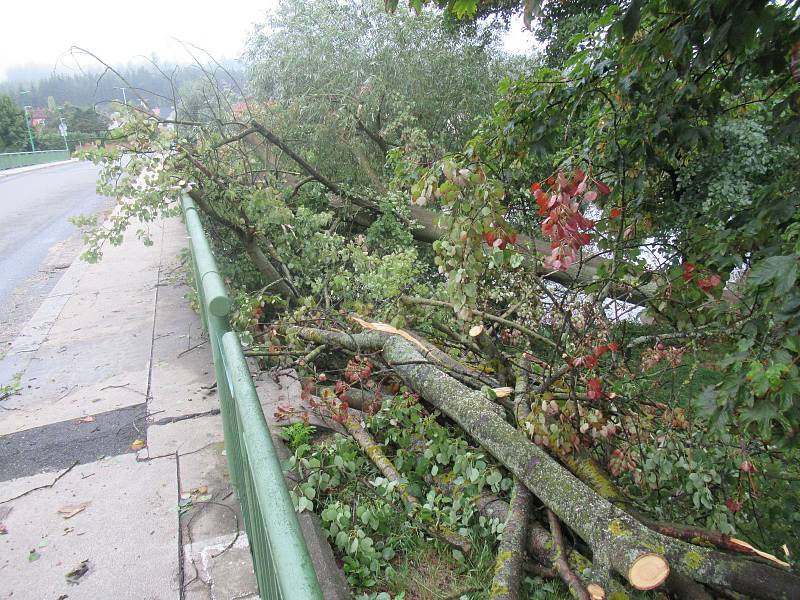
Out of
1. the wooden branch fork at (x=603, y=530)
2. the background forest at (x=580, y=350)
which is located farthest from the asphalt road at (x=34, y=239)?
the wooden branch fork at (x=603, y=530)

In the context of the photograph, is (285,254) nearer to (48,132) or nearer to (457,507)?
(457,507)

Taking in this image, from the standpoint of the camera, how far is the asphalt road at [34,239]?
6.89 meters

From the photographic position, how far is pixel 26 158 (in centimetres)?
3469

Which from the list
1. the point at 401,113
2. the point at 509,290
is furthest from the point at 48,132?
the point at 509,290

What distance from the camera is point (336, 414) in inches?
146

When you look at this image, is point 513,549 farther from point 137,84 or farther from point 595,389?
point 137,84

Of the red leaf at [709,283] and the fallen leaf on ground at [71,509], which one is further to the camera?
the fallen leaf on ground at [71,509]

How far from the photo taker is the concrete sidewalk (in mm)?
2324

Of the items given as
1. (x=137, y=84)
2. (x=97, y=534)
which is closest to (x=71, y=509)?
(x=97, y=534)

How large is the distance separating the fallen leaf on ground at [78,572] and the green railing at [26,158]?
3431cm

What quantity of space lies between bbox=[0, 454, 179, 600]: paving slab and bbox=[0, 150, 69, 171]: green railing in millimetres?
33628

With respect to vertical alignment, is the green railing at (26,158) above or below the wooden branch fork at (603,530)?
below

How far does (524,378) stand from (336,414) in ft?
3.85

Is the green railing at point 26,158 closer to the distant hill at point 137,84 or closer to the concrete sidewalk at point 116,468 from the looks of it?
the distant hill at point 137,84
